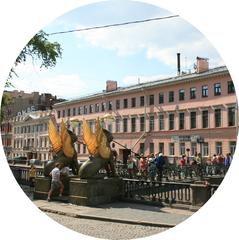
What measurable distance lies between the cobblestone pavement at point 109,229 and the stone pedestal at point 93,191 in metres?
1.73

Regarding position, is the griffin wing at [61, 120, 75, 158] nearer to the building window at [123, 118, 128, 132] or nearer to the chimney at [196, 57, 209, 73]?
the chimney at [196, 57, 209, 73]

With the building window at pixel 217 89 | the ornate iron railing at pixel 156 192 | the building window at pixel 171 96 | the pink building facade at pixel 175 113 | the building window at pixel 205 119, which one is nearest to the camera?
the ornate iron railing at pixel 156 192

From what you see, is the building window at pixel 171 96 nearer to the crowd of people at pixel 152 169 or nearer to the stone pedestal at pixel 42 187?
the crowd of people at pixel 152 169

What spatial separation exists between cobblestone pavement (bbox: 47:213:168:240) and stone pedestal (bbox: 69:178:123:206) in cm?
173

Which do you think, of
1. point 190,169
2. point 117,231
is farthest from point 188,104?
point 117,231

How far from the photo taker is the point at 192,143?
4166 cm

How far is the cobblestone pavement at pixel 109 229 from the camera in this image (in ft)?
30.5

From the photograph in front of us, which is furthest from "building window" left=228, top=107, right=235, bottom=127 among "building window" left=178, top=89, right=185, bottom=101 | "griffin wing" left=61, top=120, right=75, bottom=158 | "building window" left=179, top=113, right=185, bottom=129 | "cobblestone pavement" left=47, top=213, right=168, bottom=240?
"cobblestone pavement" left=47, top=213, right=168, bottom=240

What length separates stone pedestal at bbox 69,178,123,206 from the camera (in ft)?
42.2

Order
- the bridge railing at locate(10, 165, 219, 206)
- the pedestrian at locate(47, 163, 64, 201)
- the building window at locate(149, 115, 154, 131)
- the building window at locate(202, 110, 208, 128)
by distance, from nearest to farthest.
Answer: the bridge railing at locate(10, 165, 219, 206)
the pedestrian at locate(47, 163, 64, 201)
the building window at locate(202, 110, 208, 128)
the building window at locate(149, 115, 154, 131)

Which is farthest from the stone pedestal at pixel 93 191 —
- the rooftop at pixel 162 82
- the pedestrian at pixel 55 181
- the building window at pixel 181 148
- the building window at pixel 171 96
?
the building window at pixel 171 96

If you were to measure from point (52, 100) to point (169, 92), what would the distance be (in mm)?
33019

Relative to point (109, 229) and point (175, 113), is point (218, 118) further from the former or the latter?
point (109, 229)

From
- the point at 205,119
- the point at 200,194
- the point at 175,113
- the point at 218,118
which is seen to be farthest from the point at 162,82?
the point at 200,194
